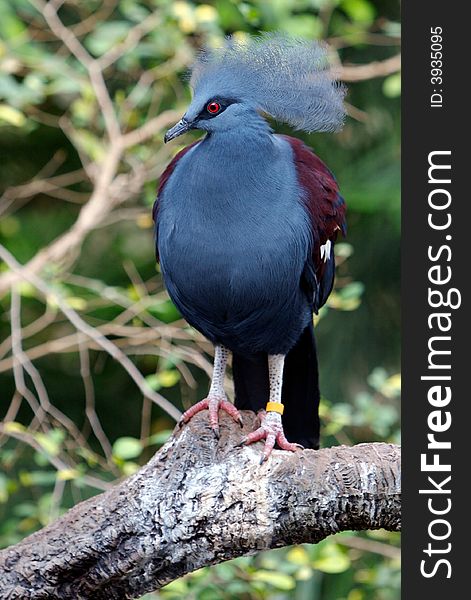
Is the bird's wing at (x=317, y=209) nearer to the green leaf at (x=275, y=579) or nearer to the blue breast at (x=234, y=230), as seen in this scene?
the blue breast at (x=234, y=230)

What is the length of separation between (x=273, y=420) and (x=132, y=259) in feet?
6.99

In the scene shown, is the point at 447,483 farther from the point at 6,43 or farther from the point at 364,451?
the point at 6,43

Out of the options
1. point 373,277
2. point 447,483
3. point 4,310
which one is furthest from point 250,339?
point 4,310

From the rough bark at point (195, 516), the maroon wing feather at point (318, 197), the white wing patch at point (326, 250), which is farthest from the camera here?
the white wing patch at point (326, 250)

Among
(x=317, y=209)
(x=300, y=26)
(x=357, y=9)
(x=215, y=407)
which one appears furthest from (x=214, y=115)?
(x=357, y=9)

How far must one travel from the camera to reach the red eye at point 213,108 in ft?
8.23

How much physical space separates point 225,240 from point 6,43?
1.54 meters

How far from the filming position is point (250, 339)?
277cm

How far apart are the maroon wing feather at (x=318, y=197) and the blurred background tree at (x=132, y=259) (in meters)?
0.69

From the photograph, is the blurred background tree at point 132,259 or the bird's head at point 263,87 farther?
the blurred background tree at point 132,259

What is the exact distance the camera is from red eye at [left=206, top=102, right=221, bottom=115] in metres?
2.51

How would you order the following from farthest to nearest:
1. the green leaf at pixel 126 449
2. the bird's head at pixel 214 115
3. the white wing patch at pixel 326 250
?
the green leaf at pixel 126 449, the white wing patch at pixel 326 250, the bird's head at pixel 214 115

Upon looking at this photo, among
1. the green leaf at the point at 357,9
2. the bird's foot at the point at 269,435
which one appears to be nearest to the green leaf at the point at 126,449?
the bird's foot at the point at 269,435

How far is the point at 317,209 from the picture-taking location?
2703 mm
